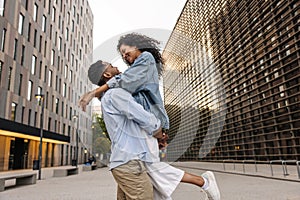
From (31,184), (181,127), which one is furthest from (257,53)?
(181,127)

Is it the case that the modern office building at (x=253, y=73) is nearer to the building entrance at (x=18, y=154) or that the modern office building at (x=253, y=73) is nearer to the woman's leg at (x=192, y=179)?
the woman's leg at (x=192, y=179)

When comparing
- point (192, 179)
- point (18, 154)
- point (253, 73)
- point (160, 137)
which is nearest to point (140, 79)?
point (160, 137)

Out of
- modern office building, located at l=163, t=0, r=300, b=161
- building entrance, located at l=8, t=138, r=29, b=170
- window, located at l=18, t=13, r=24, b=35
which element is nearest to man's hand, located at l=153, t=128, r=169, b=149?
modern office building, located at l=163, t=0, r=300, b=161

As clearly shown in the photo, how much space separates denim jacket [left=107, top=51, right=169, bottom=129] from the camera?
1.79m

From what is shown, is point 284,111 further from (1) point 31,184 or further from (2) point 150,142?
(2) point 150,142

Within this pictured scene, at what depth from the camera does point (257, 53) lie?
61.0ft

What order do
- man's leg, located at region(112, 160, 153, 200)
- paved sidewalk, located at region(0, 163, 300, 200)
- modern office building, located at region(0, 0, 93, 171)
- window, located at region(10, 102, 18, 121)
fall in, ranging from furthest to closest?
window, located at region(10, 102, 18, 121)
modern office building, located at region(0, 0, 93, 171)
paved sidewalk, located at region(0, 163, 300, 200)
man's leg, located at region(112, 160, 153, 200)

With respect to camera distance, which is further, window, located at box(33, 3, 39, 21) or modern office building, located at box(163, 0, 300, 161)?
window, located at box(33, 3, 39, 21)

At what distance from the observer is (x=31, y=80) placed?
948 inches

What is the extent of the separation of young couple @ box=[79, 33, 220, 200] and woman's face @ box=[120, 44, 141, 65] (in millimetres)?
193

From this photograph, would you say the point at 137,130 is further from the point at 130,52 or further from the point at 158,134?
the point at 130,52

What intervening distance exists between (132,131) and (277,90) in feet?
55.7

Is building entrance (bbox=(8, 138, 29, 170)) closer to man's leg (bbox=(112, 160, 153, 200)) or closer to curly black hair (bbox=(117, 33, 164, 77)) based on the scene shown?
curly black hair (bbox=(117, 33, 164, 77))

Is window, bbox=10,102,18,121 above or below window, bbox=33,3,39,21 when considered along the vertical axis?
below
